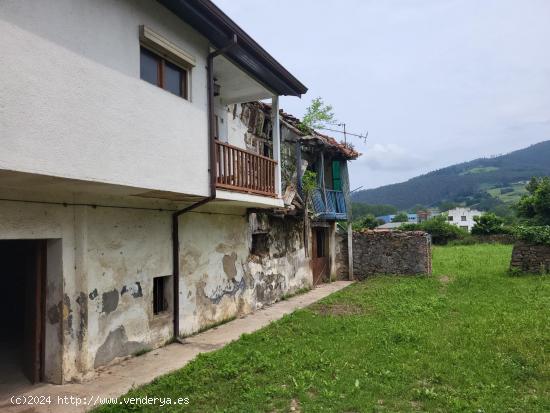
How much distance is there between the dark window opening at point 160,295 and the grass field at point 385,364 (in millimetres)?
1719

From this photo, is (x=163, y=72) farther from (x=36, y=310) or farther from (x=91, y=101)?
(x=36, y=310)

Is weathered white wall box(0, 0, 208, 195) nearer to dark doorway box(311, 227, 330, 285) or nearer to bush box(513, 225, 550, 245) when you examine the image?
dark doorway box(311, 227, 330, 285)

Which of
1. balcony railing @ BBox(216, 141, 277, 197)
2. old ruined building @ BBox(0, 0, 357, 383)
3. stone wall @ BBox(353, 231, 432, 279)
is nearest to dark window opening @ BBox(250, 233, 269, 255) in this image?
old ruined building @ BBox(0, 0, 357, 383)

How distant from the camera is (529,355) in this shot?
6.82 m

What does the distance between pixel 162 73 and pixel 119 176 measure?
90.1 inches

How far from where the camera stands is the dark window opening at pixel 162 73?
268 inches

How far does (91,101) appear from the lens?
533cm

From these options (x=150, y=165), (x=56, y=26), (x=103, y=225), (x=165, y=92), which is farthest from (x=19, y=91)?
(x=103, y=225)

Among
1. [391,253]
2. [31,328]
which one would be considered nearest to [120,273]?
[31,328]

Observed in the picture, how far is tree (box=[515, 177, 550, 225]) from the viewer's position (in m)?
34.9

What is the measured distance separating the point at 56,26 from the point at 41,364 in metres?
4.75

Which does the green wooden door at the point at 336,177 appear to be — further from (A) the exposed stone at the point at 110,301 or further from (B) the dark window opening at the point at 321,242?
(A) the exposed stone at the point at 110,301

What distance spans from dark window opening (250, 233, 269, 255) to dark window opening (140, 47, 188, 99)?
5927 mm

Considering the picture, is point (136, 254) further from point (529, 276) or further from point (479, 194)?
point (479, 194)
